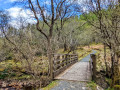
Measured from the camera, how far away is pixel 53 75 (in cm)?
553

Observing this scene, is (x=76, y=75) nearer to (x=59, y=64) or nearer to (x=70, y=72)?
(x=70, y=72)

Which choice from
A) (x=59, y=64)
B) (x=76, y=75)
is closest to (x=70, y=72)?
(x=76, y=75)

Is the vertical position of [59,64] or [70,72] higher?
[59,64]

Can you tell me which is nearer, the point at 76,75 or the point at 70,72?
the point at 76,75

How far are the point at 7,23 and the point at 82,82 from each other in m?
12.6

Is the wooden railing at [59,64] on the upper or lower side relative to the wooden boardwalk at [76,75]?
upper

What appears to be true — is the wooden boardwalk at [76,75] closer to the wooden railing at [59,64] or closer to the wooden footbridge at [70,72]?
the wooden footbridge at [70,72]

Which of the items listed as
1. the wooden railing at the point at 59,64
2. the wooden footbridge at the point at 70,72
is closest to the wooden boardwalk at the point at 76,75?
the wooden footbridge at the point at 70,72

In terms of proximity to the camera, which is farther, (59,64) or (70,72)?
(70,72)

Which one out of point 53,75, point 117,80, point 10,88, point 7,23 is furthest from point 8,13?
point 117,80

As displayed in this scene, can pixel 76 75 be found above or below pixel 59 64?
below

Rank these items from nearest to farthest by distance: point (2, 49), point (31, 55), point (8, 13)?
point (31, 55)
point (2, 49)
point (8, 13)

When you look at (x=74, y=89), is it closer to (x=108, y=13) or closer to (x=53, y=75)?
(x=53, y=75)

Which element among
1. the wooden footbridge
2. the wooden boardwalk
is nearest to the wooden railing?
the wooden footbridge
